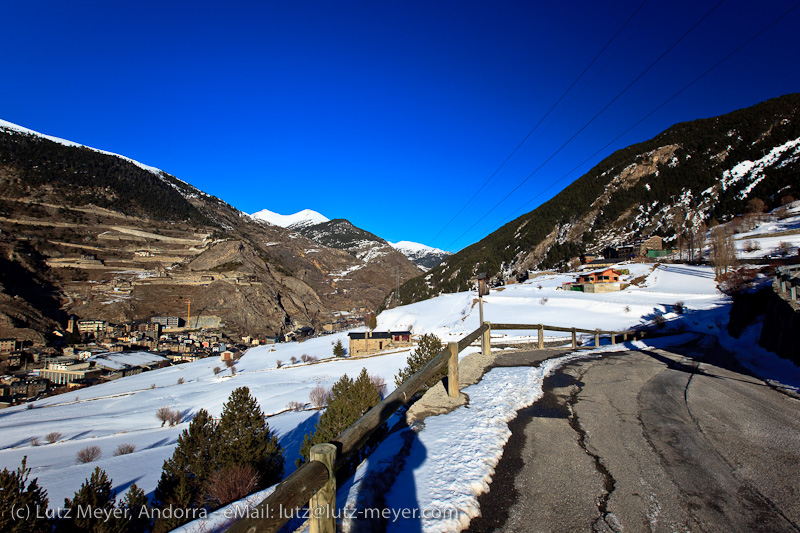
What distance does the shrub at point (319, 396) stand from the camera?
29.5 meters

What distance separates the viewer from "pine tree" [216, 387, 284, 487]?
537 inches

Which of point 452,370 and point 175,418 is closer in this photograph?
point 452,370

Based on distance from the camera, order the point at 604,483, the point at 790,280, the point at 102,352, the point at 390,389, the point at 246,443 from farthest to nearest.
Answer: the point at 102,352, the point at 390,389, the point at 246,443, the point at 790,280, the point at 604,483

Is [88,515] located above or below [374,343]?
above

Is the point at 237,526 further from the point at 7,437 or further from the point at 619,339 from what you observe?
the point at 7,437

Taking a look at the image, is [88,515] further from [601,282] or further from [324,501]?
[601,282]

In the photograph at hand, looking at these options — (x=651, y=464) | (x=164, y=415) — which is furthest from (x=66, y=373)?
(x=651, y=464)

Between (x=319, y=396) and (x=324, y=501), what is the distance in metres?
30.5

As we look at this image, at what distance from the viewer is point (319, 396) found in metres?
30.4

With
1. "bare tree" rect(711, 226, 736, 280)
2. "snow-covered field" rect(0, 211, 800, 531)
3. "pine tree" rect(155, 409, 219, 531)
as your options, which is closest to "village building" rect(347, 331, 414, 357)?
"snow-covered field" rect(0, 211, 800, 531)

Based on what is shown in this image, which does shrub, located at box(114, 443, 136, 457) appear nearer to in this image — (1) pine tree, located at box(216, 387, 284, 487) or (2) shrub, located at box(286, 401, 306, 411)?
(2) shrub, located at box(286, 401, 306, 411)

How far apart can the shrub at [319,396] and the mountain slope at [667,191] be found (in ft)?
278

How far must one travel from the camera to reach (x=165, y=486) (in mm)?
12750

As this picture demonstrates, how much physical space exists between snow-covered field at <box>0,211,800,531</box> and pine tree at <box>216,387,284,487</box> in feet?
14.5
